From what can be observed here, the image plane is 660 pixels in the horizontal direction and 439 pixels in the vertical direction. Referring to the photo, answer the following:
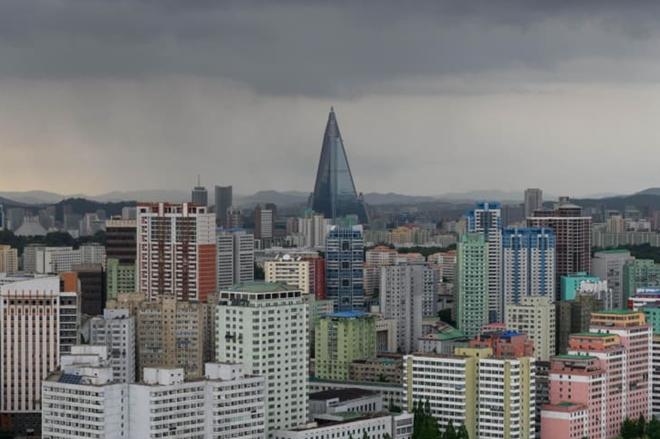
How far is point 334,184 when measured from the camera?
4788cm

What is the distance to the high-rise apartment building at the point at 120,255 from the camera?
30.0 metres

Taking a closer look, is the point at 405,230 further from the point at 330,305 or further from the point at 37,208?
the point at 330,305

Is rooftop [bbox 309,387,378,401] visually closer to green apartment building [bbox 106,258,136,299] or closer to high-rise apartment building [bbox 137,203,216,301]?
high-rise apartment building [bbox 137,203,216,301]

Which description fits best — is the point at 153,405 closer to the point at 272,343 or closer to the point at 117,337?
the point at 272,343

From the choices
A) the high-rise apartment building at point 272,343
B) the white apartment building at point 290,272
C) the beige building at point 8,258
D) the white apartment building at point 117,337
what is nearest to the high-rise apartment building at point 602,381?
the high-rise apartment building at point 272,343

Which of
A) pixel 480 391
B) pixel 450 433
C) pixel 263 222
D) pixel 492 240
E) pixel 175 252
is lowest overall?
pixel 450 433

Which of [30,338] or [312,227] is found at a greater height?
[312,227]

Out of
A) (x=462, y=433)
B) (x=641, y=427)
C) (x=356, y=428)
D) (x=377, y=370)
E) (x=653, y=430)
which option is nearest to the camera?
(x=356, y=428)

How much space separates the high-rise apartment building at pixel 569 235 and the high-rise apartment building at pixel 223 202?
748 centimetres

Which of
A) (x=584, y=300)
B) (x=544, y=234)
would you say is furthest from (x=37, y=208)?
(x=584, y=300)

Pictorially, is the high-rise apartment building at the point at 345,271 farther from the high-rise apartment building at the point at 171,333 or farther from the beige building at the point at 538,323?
the high-rise apartment building at the point at 171,333

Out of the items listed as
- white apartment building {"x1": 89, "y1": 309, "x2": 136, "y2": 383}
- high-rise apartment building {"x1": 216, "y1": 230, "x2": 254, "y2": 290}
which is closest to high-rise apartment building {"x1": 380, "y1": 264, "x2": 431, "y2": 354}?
high-rise apartment building {"x1": 216, "y1": 230, "x2": 254, "y2": 290}

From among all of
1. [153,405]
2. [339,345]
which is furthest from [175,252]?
[153,405]

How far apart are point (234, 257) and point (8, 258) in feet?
19.3
